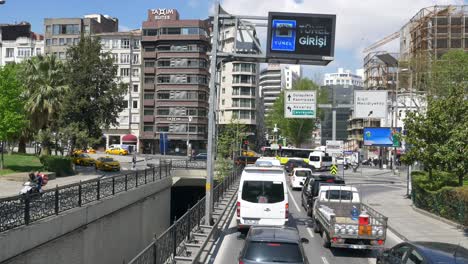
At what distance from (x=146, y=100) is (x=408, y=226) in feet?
255

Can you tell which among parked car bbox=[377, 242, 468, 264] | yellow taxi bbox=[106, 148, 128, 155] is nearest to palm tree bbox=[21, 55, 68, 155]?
yellow taxi bbox=[106, 148, 128, 155]

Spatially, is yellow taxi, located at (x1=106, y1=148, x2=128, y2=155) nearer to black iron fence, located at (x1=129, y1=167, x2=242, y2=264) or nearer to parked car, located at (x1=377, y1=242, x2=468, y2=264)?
black iron fence, located at (x1=129, y1=167, x2=242, y2=264)

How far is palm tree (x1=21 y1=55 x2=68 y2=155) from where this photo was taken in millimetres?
45656

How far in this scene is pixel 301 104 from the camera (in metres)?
46.4

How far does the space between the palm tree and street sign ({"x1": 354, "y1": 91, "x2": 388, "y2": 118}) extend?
26957 mm

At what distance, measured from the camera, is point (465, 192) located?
69.6ft

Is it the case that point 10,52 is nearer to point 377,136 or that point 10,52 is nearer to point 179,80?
point 179,80

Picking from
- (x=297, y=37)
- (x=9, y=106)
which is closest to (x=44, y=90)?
(x=9, y=106)

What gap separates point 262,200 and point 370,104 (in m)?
29.1

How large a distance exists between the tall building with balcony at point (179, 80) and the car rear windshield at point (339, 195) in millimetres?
70462

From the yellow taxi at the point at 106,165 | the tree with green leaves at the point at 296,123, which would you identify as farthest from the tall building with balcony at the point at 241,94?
the yellow taxi at the point at 106,165

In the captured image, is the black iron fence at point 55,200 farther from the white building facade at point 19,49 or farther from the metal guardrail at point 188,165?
the white building facade at point 19,49

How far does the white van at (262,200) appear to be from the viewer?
18.0 meters

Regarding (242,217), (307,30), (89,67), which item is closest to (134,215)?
(242,217)
